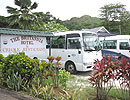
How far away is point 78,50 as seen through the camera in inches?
365

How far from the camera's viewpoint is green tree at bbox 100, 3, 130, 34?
41.3 m

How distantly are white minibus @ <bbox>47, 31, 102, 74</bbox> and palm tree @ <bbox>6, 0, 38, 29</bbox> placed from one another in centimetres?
1242

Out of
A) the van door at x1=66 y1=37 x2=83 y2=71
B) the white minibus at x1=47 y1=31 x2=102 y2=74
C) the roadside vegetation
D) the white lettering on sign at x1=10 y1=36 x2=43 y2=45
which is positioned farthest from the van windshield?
the roadside vegetation

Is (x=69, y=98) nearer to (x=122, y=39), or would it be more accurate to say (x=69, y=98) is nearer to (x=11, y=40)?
(x=11, y=40)

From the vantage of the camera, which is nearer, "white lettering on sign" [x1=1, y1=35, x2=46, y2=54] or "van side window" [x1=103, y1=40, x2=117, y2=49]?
"white lettering on sign" [x1=1, y1=35, x2=46, y2=54]

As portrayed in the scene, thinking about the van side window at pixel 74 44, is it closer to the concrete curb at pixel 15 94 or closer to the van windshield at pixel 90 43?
the van windshield at pixel 90 43

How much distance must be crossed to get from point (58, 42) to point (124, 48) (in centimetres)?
674

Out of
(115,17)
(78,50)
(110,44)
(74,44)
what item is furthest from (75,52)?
(115,17)

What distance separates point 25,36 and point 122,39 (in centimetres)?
936

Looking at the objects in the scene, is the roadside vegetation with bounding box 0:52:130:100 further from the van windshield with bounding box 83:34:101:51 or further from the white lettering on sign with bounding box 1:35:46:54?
the van windshield with bounding box 83:34:101:51

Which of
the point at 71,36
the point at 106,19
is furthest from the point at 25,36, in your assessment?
the point at 106,19

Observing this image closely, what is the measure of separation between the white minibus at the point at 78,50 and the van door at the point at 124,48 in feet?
16.4

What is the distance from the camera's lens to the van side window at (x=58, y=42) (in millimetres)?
10330

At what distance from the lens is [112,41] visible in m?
15.4
